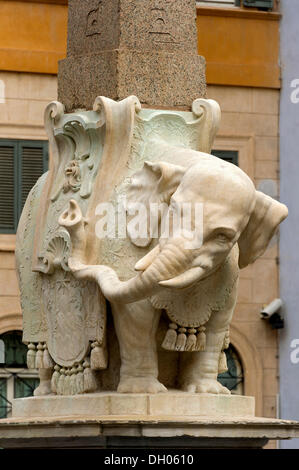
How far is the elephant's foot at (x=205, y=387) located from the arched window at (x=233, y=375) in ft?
36.4

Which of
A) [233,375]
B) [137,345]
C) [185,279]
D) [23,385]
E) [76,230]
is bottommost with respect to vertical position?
[137,345]

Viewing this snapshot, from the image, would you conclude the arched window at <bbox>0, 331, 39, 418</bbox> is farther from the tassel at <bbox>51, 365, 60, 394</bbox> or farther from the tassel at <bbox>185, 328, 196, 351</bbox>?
the tassel at <bbox>185, 328, 196, 351</bbox>

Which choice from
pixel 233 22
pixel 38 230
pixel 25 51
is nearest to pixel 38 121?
pixel 25 51

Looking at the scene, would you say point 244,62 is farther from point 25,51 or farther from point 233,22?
point 25,51

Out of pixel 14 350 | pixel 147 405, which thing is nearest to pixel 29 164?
pixel 14 350

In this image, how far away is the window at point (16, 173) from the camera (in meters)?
24.3

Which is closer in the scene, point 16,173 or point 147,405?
point 147,405

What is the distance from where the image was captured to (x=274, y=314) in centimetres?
2494

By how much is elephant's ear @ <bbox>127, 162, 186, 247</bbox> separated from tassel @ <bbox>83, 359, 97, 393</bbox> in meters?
0.78

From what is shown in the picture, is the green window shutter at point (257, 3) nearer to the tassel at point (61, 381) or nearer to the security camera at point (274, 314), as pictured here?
the security camera at point (274, 314)

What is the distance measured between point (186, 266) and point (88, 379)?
1.01 meters

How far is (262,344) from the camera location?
24984 millimetres

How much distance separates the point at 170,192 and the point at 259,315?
12.4 meters

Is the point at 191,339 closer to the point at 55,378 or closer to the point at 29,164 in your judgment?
the point at 55,378
